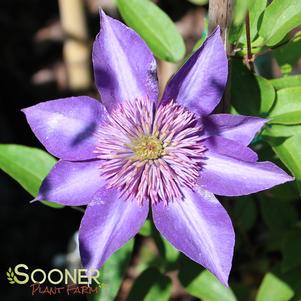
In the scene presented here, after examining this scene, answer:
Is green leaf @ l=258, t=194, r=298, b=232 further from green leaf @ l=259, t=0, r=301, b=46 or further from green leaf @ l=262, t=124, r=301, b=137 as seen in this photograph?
green leaf @ l=259, t=0, r=301, b=46

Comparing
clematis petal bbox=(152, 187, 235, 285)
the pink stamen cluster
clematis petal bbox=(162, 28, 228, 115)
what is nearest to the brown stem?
clematis petal bbox=(162, 28, 228, 115)

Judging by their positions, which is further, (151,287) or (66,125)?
(151,287)

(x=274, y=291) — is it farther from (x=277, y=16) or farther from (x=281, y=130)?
(x=277, y=16)

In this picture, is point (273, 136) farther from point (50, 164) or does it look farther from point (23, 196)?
point (23, 196)

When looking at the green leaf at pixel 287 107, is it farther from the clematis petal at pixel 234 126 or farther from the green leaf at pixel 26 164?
the green leaf at pixel 26 164

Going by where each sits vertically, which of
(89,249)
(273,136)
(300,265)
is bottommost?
(300,265)

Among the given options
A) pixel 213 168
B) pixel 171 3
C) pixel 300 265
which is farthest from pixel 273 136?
pixel 171 3

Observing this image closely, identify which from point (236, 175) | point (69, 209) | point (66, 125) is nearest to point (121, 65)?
point (66, 125)
